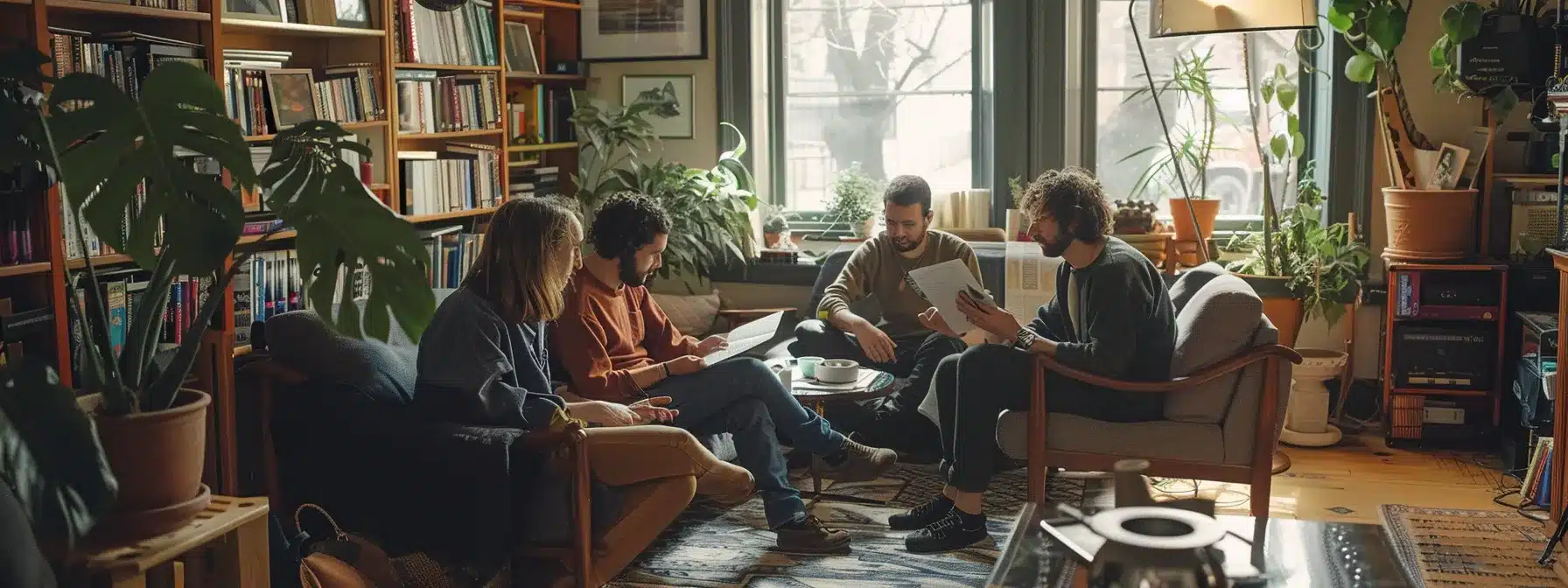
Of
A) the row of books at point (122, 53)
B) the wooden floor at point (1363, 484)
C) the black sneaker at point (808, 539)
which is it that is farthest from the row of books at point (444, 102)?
the wooden floor at point (1363, 484)

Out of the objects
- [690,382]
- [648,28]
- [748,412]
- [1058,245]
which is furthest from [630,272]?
[648,28]

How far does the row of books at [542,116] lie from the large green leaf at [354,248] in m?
3.44

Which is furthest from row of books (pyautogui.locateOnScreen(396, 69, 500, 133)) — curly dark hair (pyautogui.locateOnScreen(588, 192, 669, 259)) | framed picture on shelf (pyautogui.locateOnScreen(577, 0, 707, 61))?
Result: curly dark hair (pyautogui.locateOnScreen(588, 192, 669, 259))

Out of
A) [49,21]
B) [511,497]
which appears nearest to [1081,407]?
[511,497]

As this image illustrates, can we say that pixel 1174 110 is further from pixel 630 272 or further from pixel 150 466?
pixel 150 466

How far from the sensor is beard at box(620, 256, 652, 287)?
398 centimetres

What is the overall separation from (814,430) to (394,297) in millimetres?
1931

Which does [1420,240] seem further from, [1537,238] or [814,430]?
[814,430]

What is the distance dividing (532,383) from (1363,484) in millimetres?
2932

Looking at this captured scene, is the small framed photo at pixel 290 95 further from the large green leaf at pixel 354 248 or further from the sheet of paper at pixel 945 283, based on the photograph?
the large green leaf at pixel 354 248

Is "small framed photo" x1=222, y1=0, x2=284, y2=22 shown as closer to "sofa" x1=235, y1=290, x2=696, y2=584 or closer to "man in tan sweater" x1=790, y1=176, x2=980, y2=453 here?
"sofa" x1=235, y1=290, x2=696, y2=584

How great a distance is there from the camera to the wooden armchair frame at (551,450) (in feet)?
10.6

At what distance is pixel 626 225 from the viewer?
12.9ft

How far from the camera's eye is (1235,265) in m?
5.57
